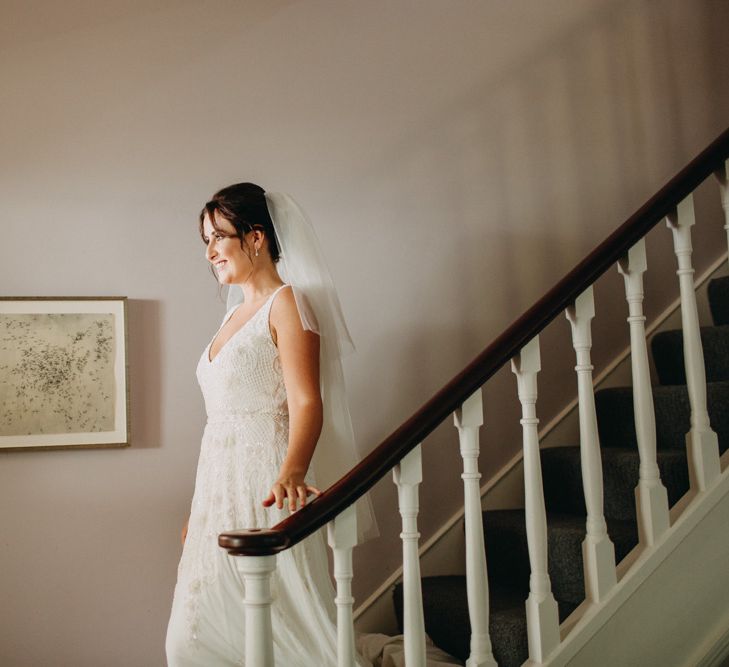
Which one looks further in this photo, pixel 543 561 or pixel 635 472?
pixel 635 472

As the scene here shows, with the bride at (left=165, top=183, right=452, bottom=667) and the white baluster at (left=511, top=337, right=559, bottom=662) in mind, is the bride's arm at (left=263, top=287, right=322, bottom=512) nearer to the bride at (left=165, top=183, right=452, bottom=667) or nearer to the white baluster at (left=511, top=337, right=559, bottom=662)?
the bride at (left=165, top=183, right=452, bottom=667)

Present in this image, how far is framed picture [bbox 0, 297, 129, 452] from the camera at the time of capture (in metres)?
2.71

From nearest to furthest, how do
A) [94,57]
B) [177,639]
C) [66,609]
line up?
1. [177,639]
2. [66,609]
3. [94,57]

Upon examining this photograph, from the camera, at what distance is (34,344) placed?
275cm

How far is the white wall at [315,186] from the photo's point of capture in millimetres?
2736

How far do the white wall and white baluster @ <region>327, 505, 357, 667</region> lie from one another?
3.96 feet

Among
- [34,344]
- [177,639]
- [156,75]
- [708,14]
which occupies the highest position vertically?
[708,14]

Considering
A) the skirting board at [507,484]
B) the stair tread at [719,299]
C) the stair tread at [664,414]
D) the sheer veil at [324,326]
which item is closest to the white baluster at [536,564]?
the sheer veil at [324,326]

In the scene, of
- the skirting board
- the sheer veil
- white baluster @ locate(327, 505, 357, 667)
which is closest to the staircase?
white baluster @ locate(327, 505, 357, 667)

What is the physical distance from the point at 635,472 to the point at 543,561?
1.80 ft

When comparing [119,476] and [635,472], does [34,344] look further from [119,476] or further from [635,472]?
[635,472]

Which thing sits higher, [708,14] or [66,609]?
[708,14]

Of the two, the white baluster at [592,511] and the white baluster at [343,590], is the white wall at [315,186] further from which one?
the white baluster at [343,590]

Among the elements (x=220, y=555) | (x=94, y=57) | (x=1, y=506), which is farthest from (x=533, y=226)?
(x=1, y=506)
